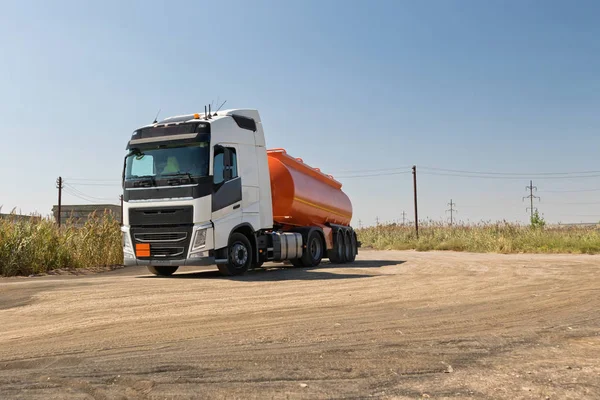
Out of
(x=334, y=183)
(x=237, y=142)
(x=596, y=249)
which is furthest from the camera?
(x=596, y=249)

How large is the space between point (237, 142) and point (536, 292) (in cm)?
747

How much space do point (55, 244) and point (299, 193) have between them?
22.9 ft

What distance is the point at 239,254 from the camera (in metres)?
13.4

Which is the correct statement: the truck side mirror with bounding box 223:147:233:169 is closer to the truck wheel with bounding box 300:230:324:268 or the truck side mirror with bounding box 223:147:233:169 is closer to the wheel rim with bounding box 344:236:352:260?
the truck wheel with bounding box 300:230:324:268

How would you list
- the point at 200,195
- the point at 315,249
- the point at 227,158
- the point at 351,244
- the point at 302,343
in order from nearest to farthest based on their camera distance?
the point at 302,343 < the point at 200,195 < the point at 227,158 < the point at 315,249 < the point at 351,244

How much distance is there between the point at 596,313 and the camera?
7.12 m

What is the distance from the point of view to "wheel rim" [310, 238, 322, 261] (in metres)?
17.0

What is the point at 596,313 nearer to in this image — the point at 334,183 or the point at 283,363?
the point at 283,363

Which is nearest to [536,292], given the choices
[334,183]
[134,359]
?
[134,359]

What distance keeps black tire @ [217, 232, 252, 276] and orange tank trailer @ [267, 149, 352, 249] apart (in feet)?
7.15

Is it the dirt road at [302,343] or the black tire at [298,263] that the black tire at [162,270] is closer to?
the black tire at [298,263]

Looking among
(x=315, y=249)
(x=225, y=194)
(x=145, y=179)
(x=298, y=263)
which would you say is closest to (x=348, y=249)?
(x=315, y=249)

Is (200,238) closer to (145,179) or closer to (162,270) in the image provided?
(145,179)

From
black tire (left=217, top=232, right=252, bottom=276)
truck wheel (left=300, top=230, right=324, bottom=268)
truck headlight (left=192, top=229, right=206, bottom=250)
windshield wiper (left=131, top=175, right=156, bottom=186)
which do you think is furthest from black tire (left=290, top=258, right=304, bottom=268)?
windshield wiper (left=131, top=175, right=156, bottom=186)
